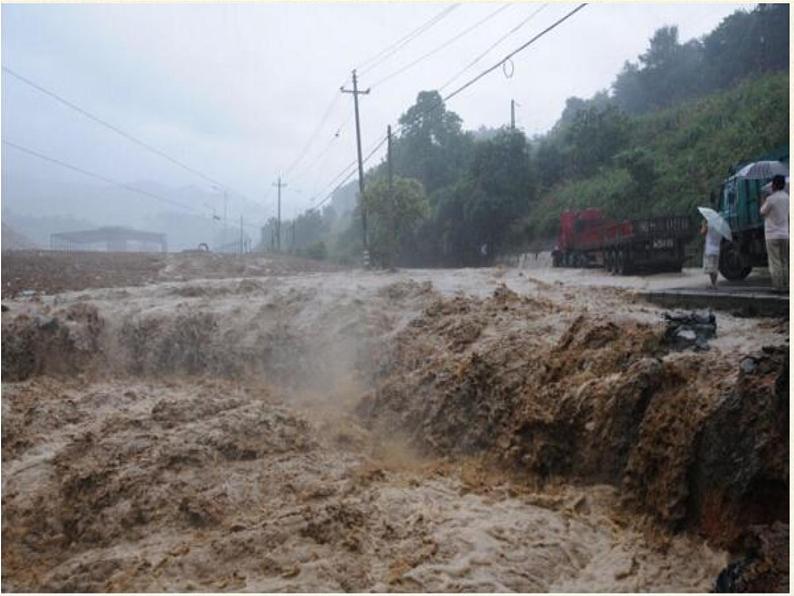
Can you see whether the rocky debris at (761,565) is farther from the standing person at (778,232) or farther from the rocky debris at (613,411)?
the standing person at (778,232)

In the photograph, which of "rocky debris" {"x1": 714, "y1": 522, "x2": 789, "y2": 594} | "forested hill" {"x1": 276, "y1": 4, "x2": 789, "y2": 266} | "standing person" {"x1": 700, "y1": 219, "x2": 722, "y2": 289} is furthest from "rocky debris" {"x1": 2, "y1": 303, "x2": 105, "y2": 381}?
"forested hill" {"x1": 276, "y1": 4, "x2": 789, "y2": 266}

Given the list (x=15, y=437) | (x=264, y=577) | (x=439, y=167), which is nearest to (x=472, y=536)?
(x=264, y=577)

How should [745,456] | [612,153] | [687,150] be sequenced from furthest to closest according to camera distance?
1. [612,153]
2. [687,150]
3. [745,456]

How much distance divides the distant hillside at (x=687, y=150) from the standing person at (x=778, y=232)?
383 inches

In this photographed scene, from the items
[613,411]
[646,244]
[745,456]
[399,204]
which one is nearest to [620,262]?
[646,244]

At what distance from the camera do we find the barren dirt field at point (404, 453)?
4.40 m

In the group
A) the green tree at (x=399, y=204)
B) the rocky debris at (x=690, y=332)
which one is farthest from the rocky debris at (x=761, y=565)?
the green tree at (x=399, y=204)

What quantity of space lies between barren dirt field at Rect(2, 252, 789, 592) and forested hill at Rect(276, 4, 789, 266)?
40.0ft

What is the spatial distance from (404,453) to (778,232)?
515 centimetres

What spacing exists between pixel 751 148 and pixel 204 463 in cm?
1735

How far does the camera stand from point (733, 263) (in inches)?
404

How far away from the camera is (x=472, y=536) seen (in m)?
4.80

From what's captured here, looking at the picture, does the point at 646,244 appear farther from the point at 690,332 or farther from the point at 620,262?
the point at 690,332

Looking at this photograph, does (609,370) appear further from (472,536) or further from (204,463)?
(204,463)
